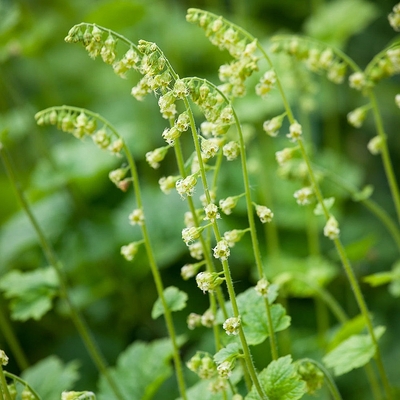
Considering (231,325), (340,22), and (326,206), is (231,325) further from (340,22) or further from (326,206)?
(340,22)

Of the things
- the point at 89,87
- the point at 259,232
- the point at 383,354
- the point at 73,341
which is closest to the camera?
the point at 383,354

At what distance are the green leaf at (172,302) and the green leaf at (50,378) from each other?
549 millimetres

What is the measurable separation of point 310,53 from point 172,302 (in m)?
0.85

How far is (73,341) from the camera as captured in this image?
3098 millimetres

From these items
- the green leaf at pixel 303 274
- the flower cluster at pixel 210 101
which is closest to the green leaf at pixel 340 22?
the green leaf at pixel 303 274

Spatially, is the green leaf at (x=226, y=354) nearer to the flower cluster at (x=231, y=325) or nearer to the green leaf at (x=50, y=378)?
the flower cluster at (x=231, y=325)

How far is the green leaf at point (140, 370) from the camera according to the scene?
200 centimetres

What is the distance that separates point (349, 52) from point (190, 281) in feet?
7.58

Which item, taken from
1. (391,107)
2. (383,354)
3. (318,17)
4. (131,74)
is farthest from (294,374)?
(131,74)

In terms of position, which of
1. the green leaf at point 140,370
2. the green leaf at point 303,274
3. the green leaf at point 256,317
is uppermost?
the green leaf at point 256,317

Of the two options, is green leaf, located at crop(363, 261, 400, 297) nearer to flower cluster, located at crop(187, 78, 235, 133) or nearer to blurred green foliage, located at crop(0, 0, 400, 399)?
blurred green foliage, located at crop(0, 0, 400, 399)

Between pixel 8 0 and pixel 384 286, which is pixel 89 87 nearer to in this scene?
pixel 8 0

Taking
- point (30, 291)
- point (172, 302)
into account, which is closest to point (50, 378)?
point (30, 291)

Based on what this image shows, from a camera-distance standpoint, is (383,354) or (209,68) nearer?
(383,354)
